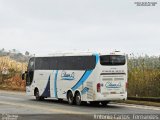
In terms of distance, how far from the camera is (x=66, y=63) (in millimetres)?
32250

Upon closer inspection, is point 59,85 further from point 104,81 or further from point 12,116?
point 12,116

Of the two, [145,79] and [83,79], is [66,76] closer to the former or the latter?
[83,79]

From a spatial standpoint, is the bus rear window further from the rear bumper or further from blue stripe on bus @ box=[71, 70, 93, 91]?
the rear bumper

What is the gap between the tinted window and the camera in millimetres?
29969

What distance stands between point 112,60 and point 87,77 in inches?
67.8

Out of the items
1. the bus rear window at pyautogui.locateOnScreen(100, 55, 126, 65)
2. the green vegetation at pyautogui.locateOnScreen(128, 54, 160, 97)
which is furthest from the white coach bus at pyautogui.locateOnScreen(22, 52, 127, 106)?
the green vegetation at pyautogui.locateOnScreen(128, 54, 160, 97)

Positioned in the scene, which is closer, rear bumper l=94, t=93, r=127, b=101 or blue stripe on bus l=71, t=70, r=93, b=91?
rear bumper l=94, t=93, r=127, b=101

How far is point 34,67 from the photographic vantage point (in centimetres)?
3684

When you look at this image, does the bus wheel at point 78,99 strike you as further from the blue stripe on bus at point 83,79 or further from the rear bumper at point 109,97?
the rear bumper at point 109,97

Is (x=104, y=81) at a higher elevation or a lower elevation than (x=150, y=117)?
higher

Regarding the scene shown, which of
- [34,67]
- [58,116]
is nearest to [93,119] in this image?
[58,116]

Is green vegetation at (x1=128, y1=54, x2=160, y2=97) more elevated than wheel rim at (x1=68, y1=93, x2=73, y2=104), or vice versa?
green vegetation at (x1=128, y1=54, x2=160, y2=97)

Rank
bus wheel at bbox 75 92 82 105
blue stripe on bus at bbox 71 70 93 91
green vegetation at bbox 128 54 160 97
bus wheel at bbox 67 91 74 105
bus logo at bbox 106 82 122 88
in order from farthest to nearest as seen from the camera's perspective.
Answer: green vegetation at bbox 128 54 160 97 → bus wheel at bbox 67 91 74 105 → bus wheel at bbox 75 92 82 105 → blue stripe on bus at bbox 71 70 93 91 → bus logo at bbox 106 82 122 88

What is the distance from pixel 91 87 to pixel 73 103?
7.89ft
